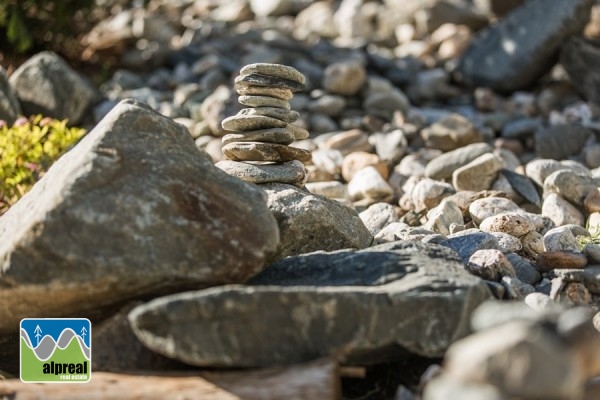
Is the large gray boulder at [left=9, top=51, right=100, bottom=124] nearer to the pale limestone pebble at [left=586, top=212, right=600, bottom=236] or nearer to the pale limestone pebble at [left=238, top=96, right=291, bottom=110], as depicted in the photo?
the pale limestone pebble at [left=238, top=96, right=291, bottom=110]

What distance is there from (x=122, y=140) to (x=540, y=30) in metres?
5.67

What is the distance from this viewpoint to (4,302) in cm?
293

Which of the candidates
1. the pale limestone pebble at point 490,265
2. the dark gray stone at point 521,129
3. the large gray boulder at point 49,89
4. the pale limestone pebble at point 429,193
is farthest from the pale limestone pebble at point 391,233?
the large gray boulder at point 49,89

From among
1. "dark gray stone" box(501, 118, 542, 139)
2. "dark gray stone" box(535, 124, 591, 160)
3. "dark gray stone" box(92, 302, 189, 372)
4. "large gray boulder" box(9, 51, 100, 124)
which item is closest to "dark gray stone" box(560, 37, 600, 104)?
"dark gray stone" box(501, 118, 542, 139)

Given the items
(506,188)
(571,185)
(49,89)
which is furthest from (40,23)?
(571,185)

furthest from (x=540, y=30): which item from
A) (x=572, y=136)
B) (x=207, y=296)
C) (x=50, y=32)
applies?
(x=207, y=296)

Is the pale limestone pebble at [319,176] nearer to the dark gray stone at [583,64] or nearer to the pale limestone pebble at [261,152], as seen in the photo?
the pale limestone pebble at [261,152]

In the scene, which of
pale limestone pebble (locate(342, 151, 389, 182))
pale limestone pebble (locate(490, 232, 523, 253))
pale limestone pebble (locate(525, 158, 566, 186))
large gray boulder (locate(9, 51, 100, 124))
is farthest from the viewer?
large gray boulder (locate(9, 51, 100, 124))

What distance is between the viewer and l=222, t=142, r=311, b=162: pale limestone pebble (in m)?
4.16

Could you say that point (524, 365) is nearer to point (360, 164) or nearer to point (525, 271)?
point (525, 271)

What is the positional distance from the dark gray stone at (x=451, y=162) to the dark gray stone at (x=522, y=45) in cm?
256

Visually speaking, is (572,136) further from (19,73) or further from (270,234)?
(19,73)

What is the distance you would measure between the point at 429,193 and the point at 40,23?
509 centimetres

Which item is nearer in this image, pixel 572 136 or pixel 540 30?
pixel 572 136
